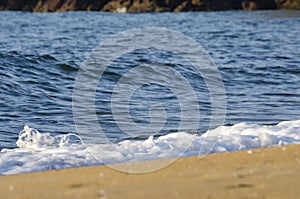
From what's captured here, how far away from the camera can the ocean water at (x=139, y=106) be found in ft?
20.2

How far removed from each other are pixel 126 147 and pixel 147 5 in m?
42.4

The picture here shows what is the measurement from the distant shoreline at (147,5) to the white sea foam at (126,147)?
40.5 m

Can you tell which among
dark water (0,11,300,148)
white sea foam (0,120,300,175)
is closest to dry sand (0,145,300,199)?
white sea foam (0,120,300,175)

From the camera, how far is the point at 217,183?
4.41 m

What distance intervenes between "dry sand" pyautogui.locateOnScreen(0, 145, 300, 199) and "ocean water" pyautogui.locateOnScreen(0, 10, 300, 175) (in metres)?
0.65

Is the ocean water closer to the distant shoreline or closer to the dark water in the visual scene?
the dark water

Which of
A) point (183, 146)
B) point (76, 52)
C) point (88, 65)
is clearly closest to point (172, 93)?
point (88, 65)

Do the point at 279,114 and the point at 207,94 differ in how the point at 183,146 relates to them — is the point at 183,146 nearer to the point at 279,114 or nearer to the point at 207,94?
the point at 279,114

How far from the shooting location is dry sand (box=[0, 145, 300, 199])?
13.8ft

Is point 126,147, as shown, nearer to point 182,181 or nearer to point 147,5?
point 182,181

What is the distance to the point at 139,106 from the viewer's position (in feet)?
31.2

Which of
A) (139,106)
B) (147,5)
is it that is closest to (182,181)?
(139,106)

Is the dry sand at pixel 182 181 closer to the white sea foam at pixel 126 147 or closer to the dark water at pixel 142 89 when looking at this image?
the white sea foam at pixel 126 147

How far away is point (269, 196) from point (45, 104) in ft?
19.3
